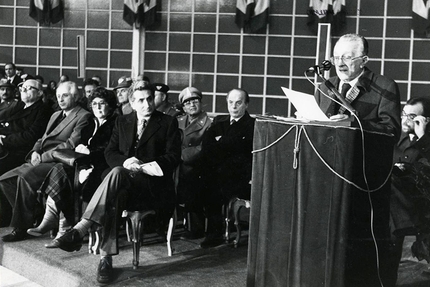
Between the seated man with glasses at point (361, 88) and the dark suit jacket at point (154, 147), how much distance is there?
1.14 m

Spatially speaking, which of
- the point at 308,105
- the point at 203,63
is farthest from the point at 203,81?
the point at 308,105

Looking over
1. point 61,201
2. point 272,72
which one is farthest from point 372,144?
point 272,72

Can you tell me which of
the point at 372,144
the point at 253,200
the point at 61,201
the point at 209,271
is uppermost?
the point at 372,144

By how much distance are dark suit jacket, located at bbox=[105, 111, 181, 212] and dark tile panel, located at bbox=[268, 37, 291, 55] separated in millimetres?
4012

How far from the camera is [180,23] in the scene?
7.63 metres

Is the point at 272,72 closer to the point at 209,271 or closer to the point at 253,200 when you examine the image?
the point at 209,271

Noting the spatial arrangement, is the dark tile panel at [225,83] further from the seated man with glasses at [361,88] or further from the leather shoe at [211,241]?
the seated man with glasses at [361,88]

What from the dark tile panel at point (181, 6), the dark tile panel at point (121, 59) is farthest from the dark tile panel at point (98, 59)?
the dark tile panel at point (181, 6)

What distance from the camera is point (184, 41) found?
7.67 metres

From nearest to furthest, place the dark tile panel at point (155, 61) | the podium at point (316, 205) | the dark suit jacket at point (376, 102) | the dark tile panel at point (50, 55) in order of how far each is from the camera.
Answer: the podium at point (316, 205)
the dark suit jacket at point (376, 102)
the dark tile panel at point (155, 61)
the dark tile panel at point (50, 55)

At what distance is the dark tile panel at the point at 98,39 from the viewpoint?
7.96 m

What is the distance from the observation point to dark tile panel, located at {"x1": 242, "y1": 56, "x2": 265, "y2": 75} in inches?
295

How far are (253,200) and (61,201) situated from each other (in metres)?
1.95

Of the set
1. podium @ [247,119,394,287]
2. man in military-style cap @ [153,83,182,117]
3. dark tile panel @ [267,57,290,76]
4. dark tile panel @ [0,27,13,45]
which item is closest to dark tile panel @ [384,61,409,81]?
dark tile panel @ [267,57,290,76]
